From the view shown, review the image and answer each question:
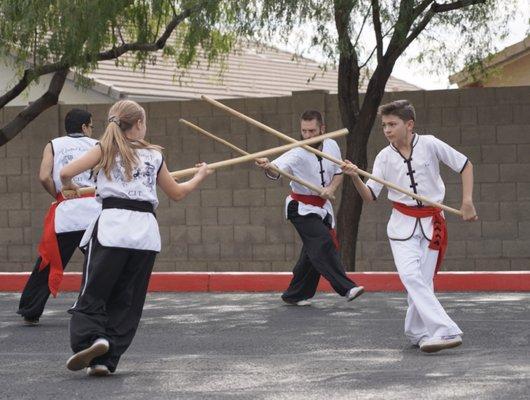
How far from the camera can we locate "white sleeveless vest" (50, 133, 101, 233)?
11.0m

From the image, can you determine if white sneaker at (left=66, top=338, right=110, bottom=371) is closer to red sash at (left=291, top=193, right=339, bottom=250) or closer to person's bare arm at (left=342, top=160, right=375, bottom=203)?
person's bare arm at (left=342, top=160, right=375, bottom=203)

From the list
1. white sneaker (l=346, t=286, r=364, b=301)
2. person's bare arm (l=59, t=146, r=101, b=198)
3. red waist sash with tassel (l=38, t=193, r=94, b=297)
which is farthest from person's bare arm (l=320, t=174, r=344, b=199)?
person's bare arm (l=59, t=146, r=101, b=198)

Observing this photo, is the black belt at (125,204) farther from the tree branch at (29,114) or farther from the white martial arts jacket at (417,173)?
the tree branch at (29,114)

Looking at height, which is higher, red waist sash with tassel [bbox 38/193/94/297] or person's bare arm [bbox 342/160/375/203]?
person's bare arm [bbox 342/160/375/203]

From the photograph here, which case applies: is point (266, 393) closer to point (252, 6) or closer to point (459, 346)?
point (459, 346)

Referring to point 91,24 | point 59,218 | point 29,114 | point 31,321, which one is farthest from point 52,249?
point 29,114

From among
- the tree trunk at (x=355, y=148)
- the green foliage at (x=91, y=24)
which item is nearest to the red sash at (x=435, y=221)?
the green foliage at (x=91, y=24)

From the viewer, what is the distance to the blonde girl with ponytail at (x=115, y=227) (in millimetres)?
8094

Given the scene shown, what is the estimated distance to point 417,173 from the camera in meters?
9.40

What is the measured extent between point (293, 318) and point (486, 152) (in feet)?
18.0

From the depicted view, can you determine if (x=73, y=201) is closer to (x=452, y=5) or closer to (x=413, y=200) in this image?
(x=413, y=200)

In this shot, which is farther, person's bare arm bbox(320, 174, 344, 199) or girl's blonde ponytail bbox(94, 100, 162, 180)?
person's bare arm bbox(320, 174, 344, 199)

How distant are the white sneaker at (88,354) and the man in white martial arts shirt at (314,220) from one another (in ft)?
13.6

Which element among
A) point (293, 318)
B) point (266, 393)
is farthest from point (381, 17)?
point (266, 393)
